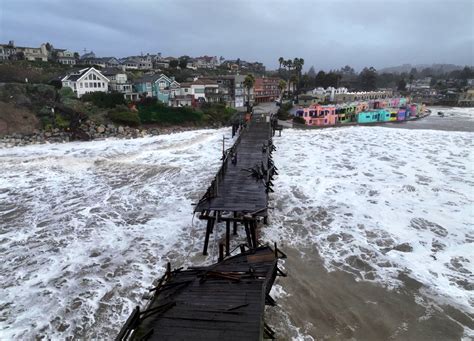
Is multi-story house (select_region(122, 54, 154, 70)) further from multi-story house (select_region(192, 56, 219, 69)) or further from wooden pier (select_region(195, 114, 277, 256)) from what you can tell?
wooden pier (select_region(195, 114, 277, 256))

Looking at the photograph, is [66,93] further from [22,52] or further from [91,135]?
[22,52]

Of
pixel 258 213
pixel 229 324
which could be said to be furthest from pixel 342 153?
pixel 229 324

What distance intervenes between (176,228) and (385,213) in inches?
516

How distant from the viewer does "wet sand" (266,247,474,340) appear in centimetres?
996

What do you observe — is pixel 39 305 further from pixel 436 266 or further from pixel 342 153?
pixel 342 153

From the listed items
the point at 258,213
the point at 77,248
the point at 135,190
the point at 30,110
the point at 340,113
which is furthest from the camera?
the point at 340,113

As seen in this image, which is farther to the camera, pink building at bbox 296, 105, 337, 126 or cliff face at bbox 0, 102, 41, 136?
pink building at bbox 296, 105, 337, 126


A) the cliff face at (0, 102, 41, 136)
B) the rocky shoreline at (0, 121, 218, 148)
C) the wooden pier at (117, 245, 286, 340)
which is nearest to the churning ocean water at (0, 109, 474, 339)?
the wooden pier at (117, 245, 286, 340)

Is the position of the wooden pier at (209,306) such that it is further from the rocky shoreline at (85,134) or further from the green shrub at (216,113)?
the green shrub at (216,113)

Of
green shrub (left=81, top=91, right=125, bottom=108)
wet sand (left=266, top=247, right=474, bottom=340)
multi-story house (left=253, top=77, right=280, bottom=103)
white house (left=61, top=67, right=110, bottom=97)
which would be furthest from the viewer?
multi-story house (left=253, top=77, right=280, bottom=103)

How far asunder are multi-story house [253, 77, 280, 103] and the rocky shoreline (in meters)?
40.5

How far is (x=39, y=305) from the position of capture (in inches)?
448

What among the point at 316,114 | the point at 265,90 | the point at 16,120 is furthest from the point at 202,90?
the point at 16,120

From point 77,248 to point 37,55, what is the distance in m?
101
